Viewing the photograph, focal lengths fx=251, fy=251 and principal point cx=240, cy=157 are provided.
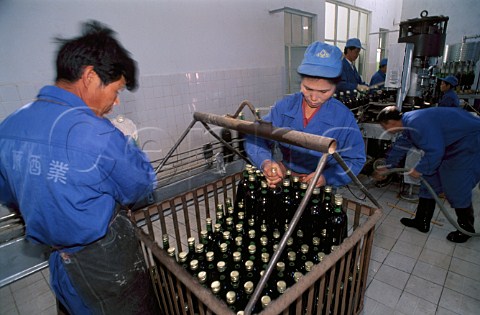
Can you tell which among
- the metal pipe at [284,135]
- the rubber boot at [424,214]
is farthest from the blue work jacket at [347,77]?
the metal pipe at [284,135]

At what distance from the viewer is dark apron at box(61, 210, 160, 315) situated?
38.8 inches

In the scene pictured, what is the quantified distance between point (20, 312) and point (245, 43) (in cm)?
414

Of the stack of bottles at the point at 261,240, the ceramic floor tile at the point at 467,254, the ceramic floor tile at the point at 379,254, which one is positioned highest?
the stack of bottles at the point at 261,240

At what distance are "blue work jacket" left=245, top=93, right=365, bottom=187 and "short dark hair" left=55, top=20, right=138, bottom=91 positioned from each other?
82 cm

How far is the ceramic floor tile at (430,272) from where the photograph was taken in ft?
6.26

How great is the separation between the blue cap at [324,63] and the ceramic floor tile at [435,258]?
1.87 meters

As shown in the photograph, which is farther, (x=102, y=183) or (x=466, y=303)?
(x=466, y=303)

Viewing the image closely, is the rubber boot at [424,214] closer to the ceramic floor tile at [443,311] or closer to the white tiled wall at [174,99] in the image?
the ceramic floor tile at [443,311]

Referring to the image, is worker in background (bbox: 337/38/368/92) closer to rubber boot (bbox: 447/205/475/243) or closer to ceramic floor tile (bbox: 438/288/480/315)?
rubber boot (bbox: 447/205/475/243)

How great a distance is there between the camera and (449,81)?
4.02 m

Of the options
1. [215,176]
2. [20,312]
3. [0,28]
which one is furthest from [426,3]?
[20,312]

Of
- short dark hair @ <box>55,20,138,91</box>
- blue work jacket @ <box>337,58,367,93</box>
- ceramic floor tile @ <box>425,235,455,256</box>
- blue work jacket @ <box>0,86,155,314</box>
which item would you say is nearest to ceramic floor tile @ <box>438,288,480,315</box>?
ceramic floor tile @ <box>425,235,455,256</box>

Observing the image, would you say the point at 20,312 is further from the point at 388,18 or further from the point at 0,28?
the point at 388,18

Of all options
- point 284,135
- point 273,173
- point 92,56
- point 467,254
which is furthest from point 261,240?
point 467,254
